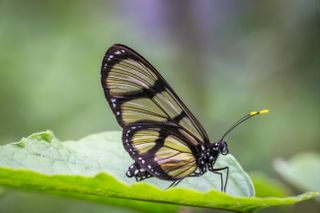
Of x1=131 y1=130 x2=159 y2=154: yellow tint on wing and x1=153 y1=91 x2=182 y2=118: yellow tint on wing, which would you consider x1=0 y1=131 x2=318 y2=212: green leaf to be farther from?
x1=153 y1=91 x2=182 y2=118: yellow tint on wing

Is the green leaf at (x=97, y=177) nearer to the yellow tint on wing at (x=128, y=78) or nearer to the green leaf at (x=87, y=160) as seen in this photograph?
the green leaf at (x=87, y=160)

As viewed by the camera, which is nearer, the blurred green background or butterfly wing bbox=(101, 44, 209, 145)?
butterfly wing bbox=(101, 44, 209, 145)

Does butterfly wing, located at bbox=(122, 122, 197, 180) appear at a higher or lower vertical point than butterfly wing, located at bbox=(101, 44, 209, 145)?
lower

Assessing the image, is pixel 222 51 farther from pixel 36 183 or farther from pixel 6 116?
pixel 36 183

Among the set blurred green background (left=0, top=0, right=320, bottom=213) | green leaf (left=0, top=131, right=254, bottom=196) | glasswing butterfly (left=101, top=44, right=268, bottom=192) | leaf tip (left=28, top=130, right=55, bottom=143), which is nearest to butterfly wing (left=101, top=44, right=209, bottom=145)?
glasswing butterfly (left=101, top=44, right=268, bottom=192)

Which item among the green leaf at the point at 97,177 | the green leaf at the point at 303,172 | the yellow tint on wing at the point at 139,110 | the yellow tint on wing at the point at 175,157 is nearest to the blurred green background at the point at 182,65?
the green leaf at the point at 303,172

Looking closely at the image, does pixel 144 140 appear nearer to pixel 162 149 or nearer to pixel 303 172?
pixel 162 149

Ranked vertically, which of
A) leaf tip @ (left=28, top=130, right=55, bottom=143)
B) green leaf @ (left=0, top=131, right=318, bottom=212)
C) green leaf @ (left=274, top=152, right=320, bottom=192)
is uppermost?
green leaf @ (left=274, top=152, right=320, bottom=192)
